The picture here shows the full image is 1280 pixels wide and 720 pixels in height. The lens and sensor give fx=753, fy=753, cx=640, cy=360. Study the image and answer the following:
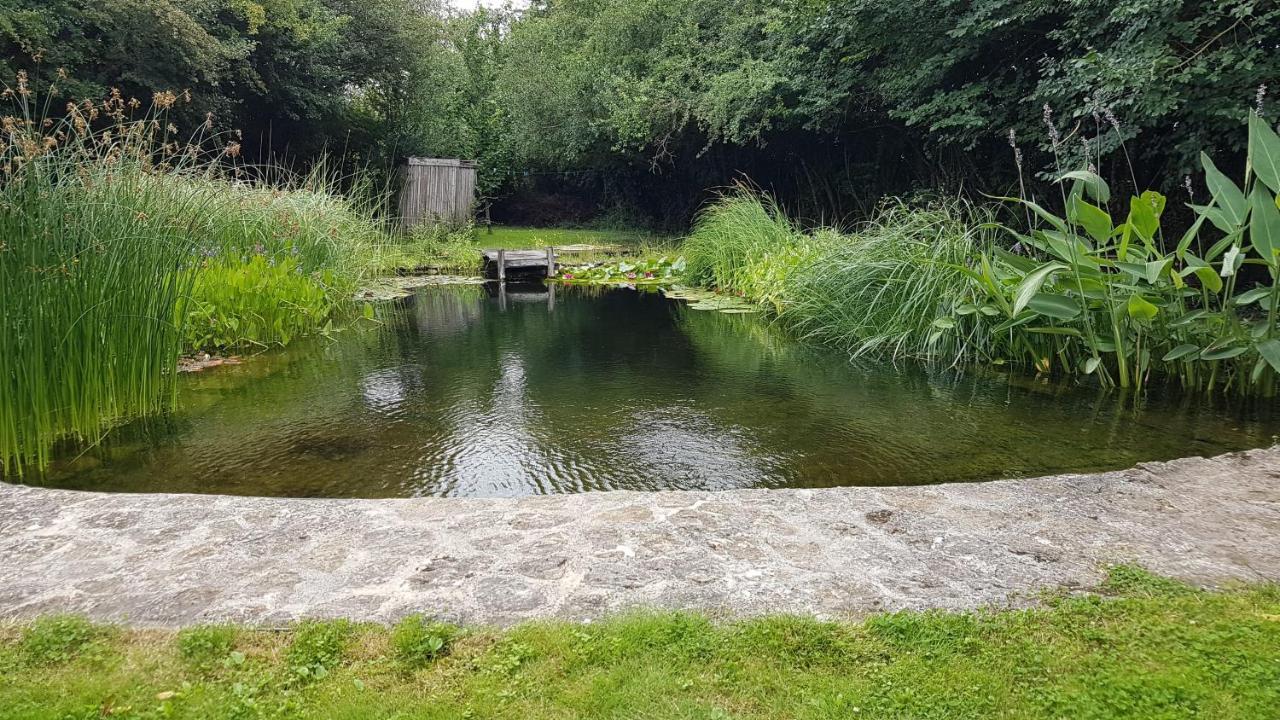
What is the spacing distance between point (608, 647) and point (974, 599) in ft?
3.02

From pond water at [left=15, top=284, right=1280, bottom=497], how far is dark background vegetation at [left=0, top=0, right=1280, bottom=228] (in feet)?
5.96

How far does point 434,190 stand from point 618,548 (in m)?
13.9

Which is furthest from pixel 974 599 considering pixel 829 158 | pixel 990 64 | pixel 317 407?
pixel 829 158

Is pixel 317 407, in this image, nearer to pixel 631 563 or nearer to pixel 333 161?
pixel 631 563

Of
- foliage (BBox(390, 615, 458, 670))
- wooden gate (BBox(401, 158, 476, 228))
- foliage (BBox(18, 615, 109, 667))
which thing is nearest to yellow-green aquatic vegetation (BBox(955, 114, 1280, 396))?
foliage (BBox(390, 615, 458, 670))

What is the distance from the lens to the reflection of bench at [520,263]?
1209 cm

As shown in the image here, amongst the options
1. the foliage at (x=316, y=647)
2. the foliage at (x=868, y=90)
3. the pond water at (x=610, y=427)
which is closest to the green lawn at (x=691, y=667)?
the foliage at (x=316, y=647)

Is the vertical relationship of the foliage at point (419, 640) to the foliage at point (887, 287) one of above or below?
below

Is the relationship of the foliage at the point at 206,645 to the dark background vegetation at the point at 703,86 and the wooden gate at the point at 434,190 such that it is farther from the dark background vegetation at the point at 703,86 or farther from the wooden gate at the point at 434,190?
the wooden gate at the point at 434,190

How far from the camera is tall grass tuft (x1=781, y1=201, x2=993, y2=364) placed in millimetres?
5496

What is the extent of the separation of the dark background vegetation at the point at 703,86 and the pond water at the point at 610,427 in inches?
71.6

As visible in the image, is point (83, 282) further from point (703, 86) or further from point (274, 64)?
point (274, 64)

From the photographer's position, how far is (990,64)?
920 centimetres

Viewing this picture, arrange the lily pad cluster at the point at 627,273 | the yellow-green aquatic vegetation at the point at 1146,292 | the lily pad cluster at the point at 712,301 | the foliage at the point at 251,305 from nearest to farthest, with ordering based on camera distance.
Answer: the yellow-green aquatic vegetation at the point at 1146,292, the foliage at the point at 251,305, the lily pad cluster at the point at 712,301, the lily pad cluster at the point at 627,273
